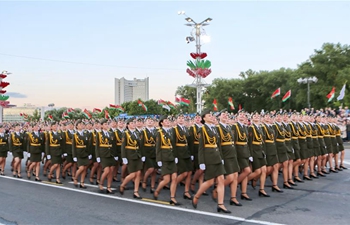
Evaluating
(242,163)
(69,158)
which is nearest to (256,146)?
(242,163)

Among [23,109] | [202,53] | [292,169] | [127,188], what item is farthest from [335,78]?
[23,109]

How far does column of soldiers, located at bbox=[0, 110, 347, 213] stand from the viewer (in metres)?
7.14

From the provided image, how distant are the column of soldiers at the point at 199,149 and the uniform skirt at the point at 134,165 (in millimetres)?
23

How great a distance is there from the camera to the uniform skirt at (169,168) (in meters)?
7.65

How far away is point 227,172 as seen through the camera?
7.05 metres

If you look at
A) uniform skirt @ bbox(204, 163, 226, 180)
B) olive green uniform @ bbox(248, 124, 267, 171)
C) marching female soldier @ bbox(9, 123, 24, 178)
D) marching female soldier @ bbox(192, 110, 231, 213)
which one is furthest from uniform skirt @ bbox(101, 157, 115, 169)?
marching female soldier @ bbox(9, 123, 24, 178)

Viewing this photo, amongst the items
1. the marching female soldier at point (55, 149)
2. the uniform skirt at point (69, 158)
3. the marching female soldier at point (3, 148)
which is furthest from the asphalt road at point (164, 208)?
the marching female soldier at point (3, 148)

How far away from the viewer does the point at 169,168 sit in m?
7.66

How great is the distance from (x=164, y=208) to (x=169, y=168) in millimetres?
863

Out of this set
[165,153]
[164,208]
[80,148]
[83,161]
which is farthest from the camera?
[80,148]

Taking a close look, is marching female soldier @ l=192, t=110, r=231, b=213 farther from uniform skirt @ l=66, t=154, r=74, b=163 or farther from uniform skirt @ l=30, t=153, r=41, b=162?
uniform skirt @ l=30, t=153, r=41, b=162

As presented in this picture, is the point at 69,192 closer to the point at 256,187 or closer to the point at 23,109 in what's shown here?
the point at 256,187

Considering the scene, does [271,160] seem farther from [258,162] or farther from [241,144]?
[241,144]

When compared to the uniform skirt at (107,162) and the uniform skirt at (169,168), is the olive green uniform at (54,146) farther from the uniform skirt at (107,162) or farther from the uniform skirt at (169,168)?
the uniform skirt at (169,168)
